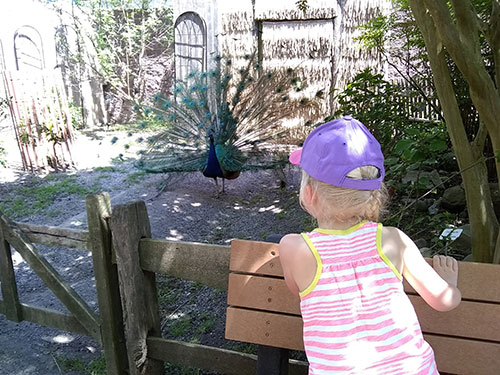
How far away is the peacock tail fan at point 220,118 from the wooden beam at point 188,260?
185 inches

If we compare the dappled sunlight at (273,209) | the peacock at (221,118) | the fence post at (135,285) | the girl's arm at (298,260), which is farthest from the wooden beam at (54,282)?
the peacock at (221,118)

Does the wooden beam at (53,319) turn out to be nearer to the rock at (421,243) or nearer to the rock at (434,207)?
the rock at (421,243)

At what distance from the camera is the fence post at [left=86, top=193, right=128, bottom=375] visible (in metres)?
2.10

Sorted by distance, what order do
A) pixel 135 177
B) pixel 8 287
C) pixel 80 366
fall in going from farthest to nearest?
pixel 135 177, pixel 80 366, pixel 8 287

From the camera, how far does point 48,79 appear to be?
7.57 metres

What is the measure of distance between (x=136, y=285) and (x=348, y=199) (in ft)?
3.73

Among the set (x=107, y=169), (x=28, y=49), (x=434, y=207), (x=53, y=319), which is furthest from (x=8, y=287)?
(x=28, y=49)

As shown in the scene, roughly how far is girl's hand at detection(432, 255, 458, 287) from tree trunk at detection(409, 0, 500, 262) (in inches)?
35.2

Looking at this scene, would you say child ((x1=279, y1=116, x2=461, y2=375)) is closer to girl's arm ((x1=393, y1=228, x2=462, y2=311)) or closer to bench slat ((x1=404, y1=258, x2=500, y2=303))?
girl's arm ((x1=393, y1=228, x2=462, y2=311))

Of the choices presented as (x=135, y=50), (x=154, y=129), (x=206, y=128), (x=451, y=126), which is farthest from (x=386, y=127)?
(x=135, y=50)

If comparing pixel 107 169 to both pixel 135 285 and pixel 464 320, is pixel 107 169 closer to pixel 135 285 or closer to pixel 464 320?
pixel 135 285

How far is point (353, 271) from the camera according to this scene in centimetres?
126

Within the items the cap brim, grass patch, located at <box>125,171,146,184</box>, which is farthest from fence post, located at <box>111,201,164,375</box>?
grass patch, located at <box>125,171,146,184</box>

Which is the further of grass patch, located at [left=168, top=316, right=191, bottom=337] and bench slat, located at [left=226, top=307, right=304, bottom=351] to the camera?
grass patch, located at [left=168, top=316, right=191, bottom=337]
